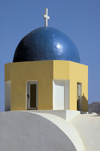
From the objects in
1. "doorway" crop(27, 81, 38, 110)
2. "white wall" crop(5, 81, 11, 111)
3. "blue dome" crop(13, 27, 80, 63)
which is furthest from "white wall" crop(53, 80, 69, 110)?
"white wall" crop(5, 81, 11, 111)

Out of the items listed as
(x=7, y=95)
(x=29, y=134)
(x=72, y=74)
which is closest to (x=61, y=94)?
(x=72, y=74)

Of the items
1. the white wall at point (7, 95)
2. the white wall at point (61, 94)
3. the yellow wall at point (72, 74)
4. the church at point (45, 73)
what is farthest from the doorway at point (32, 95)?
the white wall at point (7, 95)

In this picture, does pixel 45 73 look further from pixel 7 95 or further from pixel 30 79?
pixel 7 95

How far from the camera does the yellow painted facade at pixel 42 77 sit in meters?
14.4

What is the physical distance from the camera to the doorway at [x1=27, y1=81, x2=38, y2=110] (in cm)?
1481

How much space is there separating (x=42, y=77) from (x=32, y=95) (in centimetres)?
97

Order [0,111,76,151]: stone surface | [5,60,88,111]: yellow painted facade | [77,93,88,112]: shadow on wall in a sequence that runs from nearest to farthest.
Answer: [0,111,76,151]: stone surface, [5,60,88,111]: yellow painted facade, [77,93,88,112]: shadow on wall

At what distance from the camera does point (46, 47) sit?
14750 millimetres

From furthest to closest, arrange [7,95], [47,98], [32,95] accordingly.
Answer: [7,95], [32,95], [47,98]

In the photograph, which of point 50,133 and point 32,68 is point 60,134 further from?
point 32,68

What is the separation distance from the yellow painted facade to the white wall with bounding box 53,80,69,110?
0.56 ft

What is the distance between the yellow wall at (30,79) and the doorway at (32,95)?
0.21 m

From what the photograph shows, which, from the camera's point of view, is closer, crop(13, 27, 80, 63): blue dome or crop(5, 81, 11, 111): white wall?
crop(13, 27, 80, 63): blue dome

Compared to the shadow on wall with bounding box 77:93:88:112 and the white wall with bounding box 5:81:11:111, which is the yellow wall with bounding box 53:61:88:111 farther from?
the white wall with bounding box 5:81:11:111
